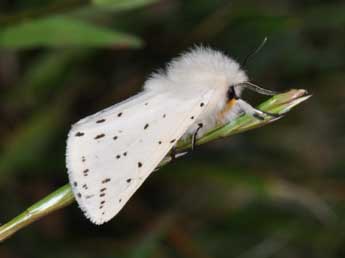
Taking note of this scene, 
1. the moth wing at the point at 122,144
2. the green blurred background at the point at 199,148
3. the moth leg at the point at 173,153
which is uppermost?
the moth wing at the point at 122,144

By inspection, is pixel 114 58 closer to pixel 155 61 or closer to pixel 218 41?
pixel 155 61

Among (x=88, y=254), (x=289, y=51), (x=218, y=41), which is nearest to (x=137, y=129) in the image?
(x=88, y=254)

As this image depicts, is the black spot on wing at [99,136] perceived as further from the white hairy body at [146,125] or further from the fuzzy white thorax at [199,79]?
the fuzzy white thorax at [199,79]

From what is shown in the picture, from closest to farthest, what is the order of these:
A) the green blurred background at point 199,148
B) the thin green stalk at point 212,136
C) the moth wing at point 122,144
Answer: the thin green stalk at point 212,136 → the moth wing at point 122,144 → the green blurred background at point 199,148

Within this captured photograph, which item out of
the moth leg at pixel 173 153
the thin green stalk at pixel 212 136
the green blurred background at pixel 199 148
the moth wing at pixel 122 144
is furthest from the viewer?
the green blurred background at pixel 199 148

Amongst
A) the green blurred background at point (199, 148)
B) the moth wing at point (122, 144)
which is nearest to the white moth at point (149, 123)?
the moth wing at point (122, 144)

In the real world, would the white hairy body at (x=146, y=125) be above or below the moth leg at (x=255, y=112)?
below

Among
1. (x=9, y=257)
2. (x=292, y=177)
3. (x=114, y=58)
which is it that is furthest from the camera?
(x=114, y=58)
